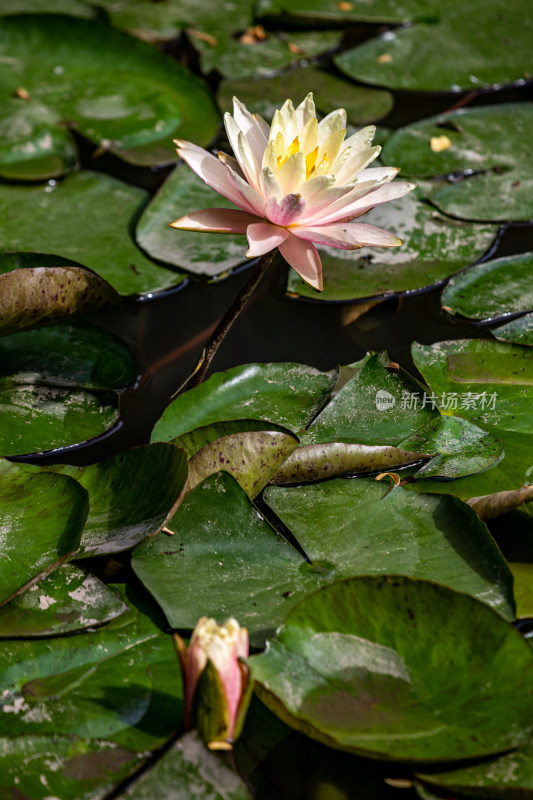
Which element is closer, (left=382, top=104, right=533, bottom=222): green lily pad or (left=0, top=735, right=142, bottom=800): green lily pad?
(left=0, top=735, right=142, bottom=800): green lily pad

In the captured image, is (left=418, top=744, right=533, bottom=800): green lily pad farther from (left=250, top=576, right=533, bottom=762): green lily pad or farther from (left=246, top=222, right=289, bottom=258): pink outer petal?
(left=246, top=222, right=289, bottom=258): pink outer petal

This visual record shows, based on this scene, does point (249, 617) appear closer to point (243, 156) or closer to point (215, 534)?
point (215, 534)

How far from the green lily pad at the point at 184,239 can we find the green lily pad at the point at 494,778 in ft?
5.06

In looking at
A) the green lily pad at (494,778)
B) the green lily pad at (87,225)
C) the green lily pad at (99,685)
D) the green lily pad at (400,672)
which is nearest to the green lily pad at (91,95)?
the green lily pad at (87,225)

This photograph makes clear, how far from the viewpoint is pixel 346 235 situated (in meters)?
1.45

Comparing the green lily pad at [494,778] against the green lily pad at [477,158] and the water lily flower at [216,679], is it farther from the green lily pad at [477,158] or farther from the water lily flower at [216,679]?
the green lily pad at [477,158]

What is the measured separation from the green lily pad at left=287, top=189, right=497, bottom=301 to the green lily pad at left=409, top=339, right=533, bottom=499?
0.33 metres

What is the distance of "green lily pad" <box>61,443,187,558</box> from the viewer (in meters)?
1.43

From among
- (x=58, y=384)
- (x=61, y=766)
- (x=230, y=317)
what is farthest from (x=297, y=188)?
(x=61, y=766)

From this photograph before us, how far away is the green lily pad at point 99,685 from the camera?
121 centimetres

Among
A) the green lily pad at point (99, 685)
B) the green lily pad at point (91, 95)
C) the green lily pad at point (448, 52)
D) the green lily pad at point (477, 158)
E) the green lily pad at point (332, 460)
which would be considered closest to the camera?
the green lily pad at point (99, 685)

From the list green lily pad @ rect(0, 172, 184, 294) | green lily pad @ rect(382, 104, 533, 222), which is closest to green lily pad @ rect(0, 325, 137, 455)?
green lily pad @ rect(0, 172, 184, 294)

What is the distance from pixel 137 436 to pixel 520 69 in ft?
8.10

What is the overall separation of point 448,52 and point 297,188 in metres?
2.10
